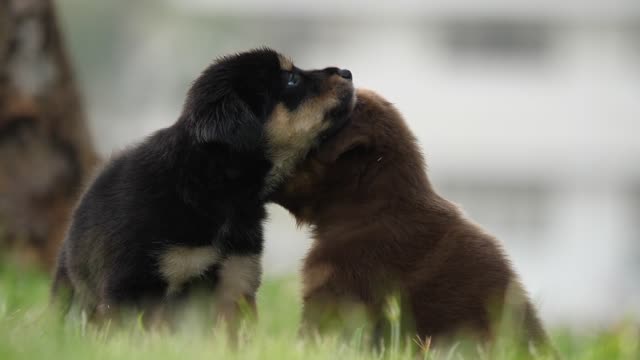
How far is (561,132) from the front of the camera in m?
23.8

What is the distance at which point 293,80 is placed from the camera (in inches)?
195

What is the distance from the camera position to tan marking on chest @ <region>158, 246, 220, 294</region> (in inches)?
178

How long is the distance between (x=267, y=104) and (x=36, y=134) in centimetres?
265

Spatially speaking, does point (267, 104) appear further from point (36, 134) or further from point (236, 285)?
point (36, 134)

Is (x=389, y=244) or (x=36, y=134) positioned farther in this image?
(x=36, y=134)

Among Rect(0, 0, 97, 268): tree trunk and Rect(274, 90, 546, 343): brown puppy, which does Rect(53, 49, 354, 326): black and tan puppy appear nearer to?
Rect(274, 90, 546, 343): brown puppy

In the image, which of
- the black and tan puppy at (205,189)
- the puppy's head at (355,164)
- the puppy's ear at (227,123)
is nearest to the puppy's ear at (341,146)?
the puppy's head at (355,164)

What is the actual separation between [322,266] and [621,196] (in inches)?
820

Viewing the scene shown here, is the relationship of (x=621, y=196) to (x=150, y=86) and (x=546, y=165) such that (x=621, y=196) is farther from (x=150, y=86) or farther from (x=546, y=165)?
(x=150, y=86)

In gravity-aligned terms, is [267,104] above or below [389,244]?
above

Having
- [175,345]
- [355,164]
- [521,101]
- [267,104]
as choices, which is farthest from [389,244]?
[521,101]

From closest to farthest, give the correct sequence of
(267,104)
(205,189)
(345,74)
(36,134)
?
(205,189)
(267,104)
(345,74)
(36,134)

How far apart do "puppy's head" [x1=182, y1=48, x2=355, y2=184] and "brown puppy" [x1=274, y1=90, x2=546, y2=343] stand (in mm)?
107

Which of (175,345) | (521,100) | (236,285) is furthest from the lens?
(521,100)
